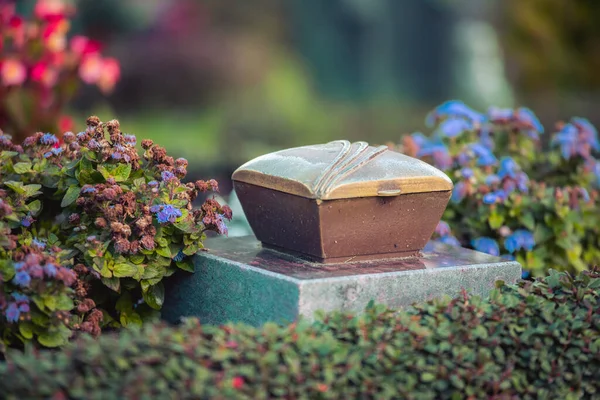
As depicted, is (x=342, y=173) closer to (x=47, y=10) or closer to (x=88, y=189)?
(x=88, y=189)

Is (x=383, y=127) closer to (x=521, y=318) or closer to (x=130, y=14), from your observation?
(x=130, y=14)

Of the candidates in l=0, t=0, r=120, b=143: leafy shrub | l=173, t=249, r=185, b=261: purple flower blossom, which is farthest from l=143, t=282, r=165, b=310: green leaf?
l=0, t=0, r=120, b=143: leafy shrub

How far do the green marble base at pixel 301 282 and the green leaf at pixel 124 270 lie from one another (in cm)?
31

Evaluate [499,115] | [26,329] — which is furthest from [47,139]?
[499,115]

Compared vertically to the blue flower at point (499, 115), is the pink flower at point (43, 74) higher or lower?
higher

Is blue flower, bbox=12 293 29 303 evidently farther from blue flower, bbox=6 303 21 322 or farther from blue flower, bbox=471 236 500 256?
blue flower, bbox=471 236 500 256

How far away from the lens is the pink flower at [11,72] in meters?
4.57

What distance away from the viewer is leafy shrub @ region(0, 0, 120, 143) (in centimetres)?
460

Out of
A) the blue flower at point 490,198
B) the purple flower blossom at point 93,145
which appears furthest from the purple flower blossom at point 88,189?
the blue flower at point 490,198

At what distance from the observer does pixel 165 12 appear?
1203 centimetres

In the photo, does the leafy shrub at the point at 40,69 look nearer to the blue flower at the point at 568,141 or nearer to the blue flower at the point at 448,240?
the blue flower at the point at 448,240

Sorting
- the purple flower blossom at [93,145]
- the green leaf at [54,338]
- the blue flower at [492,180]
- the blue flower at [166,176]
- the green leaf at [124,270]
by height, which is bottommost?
the green leaf at [54,338]

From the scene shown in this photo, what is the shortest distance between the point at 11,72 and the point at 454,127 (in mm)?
2437

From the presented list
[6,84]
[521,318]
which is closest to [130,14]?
[6,84]
